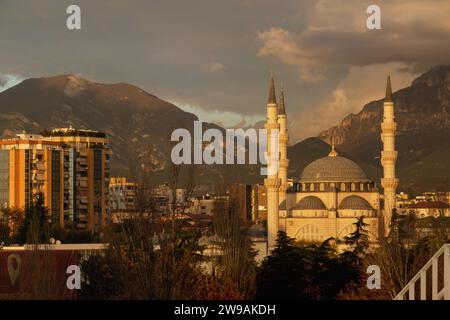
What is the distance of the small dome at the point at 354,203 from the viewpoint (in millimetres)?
75812

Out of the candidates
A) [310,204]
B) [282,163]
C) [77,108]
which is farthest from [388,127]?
[77,108]

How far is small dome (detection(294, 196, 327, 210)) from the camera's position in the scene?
77.2m

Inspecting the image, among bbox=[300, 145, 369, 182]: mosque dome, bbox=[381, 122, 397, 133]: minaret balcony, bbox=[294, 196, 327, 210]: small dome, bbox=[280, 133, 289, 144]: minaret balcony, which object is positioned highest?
bbox=[381, 122, 397, 133]: minaret balcony

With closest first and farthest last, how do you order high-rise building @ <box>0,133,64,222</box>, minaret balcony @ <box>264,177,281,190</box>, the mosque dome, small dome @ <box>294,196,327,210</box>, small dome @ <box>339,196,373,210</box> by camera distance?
minaret balcony @ <box>264,177,281,190</box>, high-rise building @ <box>0,133,64,222</box>, small dome @ <box>339,196,373,210</box>, small dome @ <box>294,196,327,210</box>, the mosque dome

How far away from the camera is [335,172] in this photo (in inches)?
3228

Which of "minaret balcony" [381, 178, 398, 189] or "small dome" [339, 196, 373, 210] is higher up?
"minaret balcony" [381, 178, 398, 189]

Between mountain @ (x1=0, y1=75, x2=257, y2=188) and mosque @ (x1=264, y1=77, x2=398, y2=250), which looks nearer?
mosque @ (x1=264, y1=77, x2=398, y2=250)

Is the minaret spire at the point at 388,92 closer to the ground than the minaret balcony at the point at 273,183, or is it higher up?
higher up

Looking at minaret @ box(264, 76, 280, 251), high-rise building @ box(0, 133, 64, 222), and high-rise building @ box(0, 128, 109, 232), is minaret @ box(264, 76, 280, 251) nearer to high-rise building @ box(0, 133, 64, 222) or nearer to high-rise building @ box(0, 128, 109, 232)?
high-rise building @ box(0, 128, 109, 232)

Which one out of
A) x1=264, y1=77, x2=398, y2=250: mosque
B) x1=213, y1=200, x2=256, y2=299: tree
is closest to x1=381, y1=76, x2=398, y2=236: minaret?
x1=264, y1=77, x2=398, y2=250: mosque

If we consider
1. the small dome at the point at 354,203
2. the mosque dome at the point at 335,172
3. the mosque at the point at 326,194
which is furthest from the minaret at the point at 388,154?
the mosque dome at the point at 335,172

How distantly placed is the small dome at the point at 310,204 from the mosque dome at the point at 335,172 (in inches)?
147

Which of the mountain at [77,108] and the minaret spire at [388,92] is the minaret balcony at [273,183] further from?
the mountain at [77,108]
